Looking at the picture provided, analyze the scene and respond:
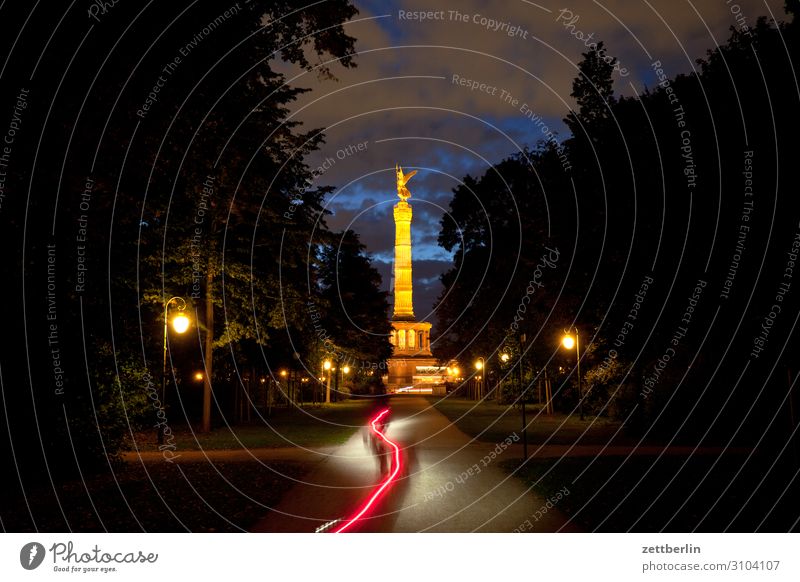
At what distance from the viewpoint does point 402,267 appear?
106500mm

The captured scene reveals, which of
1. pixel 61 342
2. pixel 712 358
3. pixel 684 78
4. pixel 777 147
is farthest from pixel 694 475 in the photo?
pixel 61 342

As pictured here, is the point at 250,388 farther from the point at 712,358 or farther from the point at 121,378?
the point at 712,358

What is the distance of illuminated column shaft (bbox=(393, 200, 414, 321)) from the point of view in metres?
106

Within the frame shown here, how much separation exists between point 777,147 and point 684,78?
6.56m

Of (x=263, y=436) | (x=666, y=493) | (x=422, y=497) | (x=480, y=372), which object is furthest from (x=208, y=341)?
(x=480, y=372)

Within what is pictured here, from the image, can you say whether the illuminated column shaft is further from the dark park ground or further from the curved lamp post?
the dark park ground

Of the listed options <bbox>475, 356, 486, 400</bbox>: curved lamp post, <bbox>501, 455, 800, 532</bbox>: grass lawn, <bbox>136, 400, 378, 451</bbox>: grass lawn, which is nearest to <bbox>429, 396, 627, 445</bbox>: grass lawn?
<bbox>136, 400, 378, 451</bbox>: grass lawn

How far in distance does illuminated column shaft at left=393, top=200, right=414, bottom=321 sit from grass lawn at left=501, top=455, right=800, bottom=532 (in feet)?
289

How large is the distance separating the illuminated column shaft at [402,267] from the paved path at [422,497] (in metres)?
85.1

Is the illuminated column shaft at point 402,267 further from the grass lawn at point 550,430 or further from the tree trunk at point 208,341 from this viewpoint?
the tree trunk at point 208,341

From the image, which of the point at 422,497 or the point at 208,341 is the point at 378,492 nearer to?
the point at 422,497

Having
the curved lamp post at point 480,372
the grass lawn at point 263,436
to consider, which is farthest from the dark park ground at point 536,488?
the curved lamp post at point 480,372

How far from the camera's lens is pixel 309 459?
20.2 meters

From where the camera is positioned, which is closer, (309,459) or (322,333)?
(309,459)
